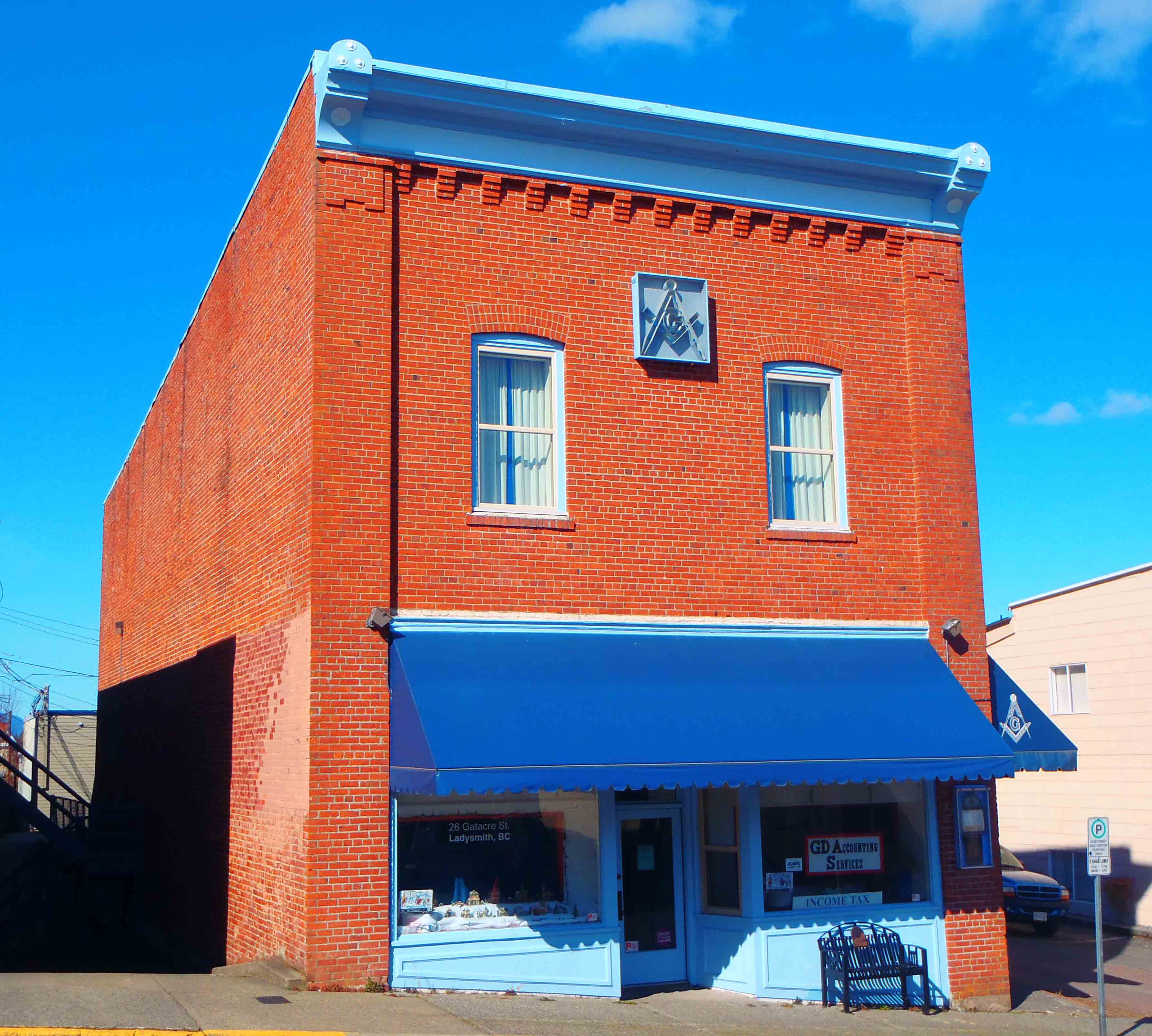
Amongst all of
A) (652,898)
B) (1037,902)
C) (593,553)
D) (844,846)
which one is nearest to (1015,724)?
(844,846)

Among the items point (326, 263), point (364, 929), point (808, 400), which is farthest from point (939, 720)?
point (326, 263)

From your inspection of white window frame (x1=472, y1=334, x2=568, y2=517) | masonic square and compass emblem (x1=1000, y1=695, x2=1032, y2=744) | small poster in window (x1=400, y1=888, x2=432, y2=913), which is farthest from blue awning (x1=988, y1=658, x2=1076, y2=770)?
small poster in window (x1=400, y1=888, x2=432, y2=913)

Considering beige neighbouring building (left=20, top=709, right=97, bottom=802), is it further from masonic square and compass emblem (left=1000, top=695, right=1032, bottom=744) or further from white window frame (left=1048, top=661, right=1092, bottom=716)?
masonic square and compass emblem (left=1000, top=695, right=1032, bottom=744)

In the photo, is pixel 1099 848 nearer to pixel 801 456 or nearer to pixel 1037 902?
pixel 801 456

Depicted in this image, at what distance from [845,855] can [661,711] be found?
11.1ft

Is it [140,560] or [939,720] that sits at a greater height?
[140,560]

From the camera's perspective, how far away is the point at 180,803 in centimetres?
1844

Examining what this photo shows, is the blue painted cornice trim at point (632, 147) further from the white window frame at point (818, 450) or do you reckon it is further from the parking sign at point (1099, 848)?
the parking sign at point (1099, 848)

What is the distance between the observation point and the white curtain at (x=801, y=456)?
580 inches

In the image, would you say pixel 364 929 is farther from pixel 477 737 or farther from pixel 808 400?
pixel 808 400

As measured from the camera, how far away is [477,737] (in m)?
11.4

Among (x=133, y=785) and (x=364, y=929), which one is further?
(x=133, y=785)

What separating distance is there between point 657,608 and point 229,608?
6022 millimetres

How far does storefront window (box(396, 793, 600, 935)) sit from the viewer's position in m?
12.2
